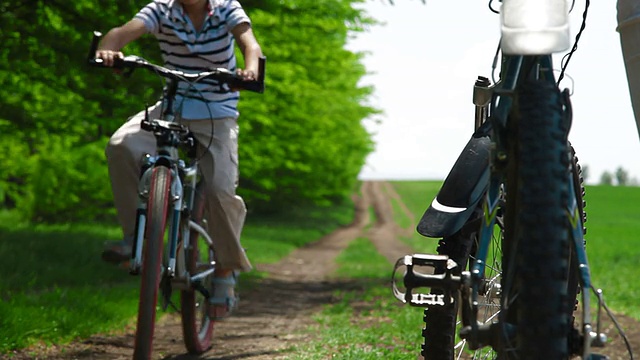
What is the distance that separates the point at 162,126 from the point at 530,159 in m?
2.41

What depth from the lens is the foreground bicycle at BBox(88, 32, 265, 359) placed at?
392 cm

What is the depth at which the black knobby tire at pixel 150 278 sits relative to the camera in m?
3.87

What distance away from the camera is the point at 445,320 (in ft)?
10.4

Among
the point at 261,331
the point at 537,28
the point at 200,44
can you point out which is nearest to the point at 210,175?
the point at 200,44

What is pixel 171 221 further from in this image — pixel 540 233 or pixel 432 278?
pixel 540 233

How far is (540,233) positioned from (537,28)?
1.79ft

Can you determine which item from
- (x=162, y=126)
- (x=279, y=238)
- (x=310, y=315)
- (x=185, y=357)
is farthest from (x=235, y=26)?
(x=279, y=238)

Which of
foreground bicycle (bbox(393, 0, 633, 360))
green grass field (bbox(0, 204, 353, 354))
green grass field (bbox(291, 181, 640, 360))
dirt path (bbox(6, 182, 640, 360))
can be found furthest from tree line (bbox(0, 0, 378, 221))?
foreground bicycle (bbox(393, 0, 633, 360))

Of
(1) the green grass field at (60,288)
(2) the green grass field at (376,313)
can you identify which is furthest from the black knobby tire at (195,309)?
(1) the green grass field at (60,288)

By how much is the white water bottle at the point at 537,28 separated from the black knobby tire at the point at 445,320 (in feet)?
2.82

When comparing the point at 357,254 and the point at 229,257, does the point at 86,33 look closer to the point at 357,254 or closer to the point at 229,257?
the point at 229,257

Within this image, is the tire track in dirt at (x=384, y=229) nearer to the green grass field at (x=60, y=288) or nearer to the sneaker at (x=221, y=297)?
the green grass field at (x=60, y=288)

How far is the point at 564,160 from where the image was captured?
7.27 ft

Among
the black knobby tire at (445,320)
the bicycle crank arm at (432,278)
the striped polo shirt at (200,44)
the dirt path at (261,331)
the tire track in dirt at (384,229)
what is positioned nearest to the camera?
the bicycle crank arm at (432,278)
